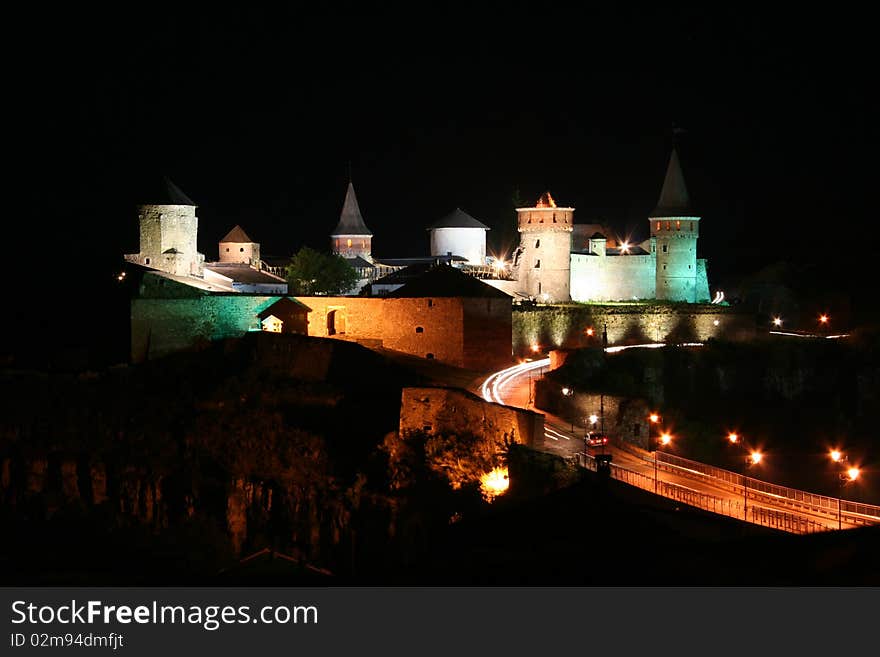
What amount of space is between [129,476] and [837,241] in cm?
6614

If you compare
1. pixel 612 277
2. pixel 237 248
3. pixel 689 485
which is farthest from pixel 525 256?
pixel 689 485

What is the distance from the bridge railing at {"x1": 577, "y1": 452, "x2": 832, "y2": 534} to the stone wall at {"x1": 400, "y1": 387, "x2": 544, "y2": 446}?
163 cm

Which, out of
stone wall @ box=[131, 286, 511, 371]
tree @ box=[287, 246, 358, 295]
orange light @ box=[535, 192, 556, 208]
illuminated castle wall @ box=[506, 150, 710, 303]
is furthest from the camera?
orange light @ box=[535, 192, 556, 208]

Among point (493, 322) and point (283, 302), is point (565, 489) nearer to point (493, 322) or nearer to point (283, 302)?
point (493, 322)

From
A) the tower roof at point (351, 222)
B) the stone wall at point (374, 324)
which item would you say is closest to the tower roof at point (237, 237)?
the tower roof at point (351, 222)

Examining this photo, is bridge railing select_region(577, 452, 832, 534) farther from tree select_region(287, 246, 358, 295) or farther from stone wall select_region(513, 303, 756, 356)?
tree select_region(287, 246, 358, 295)

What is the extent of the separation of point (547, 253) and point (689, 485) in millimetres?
31393

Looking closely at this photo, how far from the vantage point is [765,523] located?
2711 cm

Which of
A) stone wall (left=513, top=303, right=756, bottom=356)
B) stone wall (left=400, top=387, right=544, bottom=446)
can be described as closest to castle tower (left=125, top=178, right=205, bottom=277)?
stone wall (left=513, top=303, right=756, bottom=356)

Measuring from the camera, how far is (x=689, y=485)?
31.8 metres

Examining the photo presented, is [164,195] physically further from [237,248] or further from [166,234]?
[237,248]

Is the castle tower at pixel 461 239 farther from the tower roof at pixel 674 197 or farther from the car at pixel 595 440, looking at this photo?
the car at pixel 595 440

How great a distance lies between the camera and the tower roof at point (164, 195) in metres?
54.4

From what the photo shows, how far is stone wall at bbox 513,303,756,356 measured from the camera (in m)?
53.4
